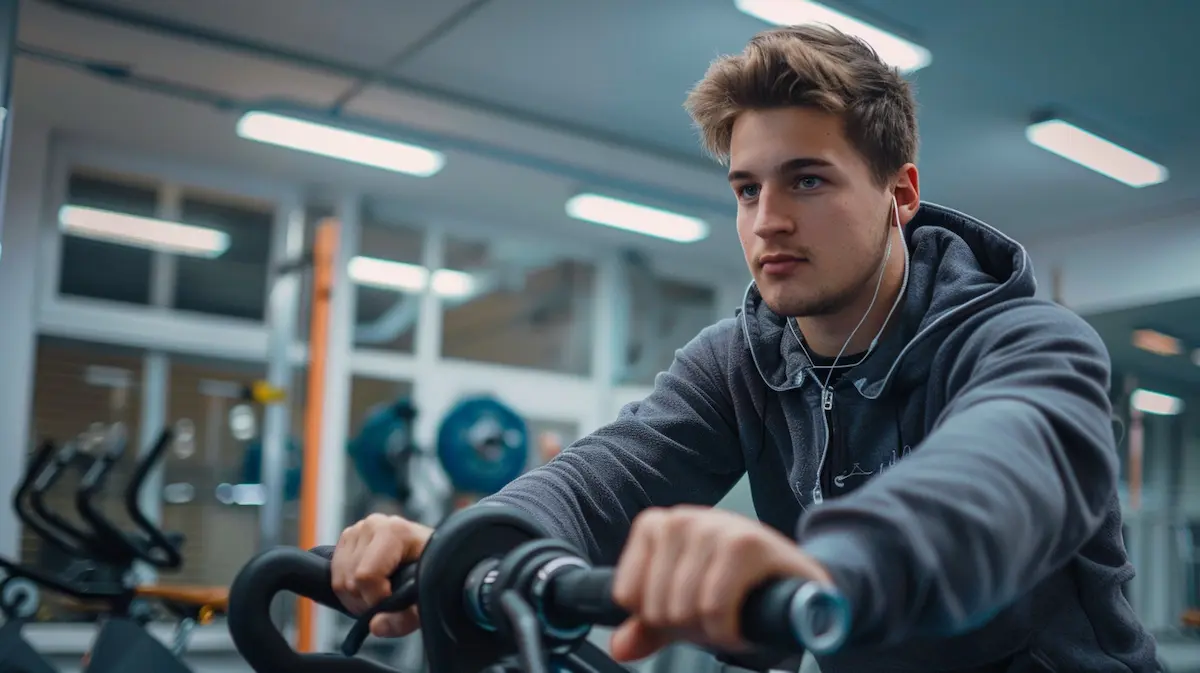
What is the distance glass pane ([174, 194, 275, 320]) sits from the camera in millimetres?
7410

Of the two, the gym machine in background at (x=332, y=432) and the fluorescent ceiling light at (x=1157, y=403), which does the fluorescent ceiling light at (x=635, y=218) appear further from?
the fluorescent ceiling light at (x=1157, y=403)

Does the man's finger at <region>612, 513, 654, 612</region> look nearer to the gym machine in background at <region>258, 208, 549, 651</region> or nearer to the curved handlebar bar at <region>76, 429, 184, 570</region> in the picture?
the gym machine in background at <region>258, 208, 549, 651</region>

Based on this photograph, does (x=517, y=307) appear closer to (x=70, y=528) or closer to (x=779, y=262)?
(x=70, y=528)

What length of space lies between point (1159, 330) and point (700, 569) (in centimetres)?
940

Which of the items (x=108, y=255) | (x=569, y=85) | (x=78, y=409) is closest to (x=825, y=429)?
(x=569, y=85)

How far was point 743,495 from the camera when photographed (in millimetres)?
3498

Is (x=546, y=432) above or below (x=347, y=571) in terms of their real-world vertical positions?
above

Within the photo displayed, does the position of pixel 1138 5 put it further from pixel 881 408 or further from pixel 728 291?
pixel 728 291

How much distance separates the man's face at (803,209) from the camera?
1153mm

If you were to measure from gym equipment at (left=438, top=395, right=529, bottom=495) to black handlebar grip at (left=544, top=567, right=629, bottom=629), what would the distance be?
6.05 m

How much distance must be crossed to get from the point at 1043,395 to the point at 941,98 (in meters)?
5.44

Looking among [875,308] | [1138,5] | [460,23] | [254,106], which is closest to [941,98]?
[1138,5]

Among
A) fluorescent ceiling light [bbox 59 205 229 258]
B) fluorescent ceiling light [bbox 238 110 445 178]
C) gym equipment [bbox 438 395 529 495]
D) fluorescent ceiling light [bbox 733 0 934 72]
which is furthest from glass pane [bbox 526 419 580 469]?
fluorescent ceiling light [bbox 733 0 934 72]

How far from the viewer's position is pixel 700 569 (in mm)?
544
